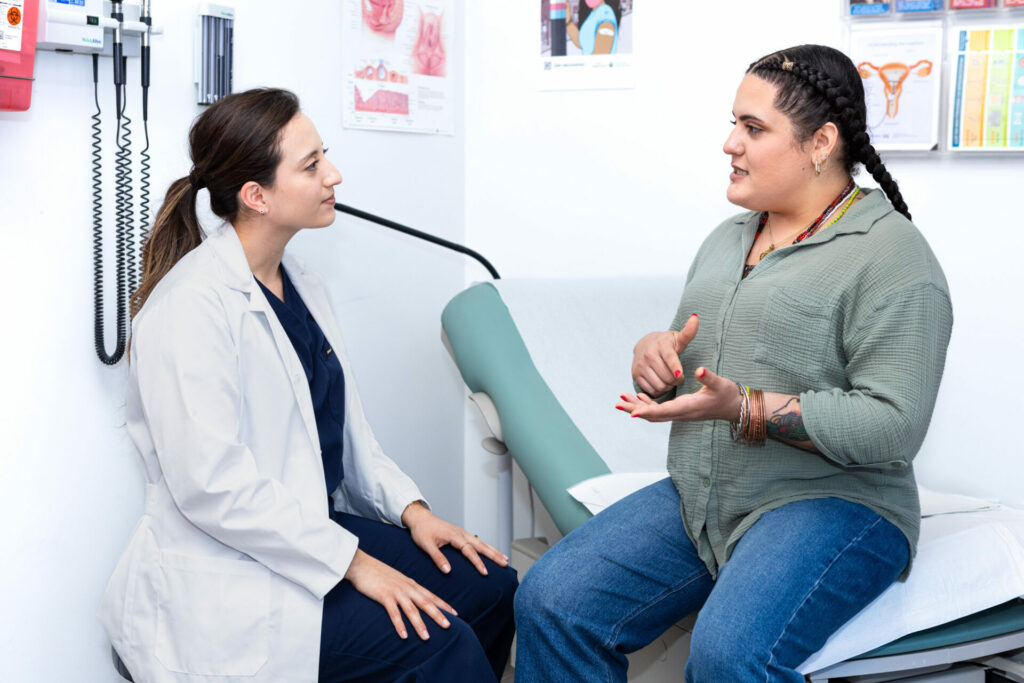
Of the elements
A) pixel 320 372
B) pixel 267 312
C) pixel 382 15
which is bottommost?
pixel 320 372

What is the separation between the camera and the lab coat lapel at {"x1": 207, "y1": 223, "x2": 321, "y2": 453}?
1.35m

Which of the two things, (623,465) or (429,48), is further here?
(429,48)

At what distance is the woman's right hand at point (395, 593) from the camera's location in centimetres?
128

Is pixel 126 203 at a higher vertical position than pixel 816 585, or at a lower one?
higher

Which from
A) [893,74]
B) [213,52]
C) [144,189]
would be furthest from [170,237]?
[893,74]

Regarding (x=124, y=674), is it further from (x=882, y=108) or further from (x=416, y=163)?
(x=882, y=108)

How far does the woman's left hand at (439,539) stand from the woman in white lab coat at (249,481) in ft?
0.04

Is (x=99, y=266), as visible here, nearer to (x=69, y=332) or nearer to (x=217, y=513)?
(x=69, y=332)

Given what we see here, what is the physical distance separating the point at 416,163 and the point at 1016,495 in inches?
57.2

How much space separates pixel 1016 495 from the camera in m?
1.93

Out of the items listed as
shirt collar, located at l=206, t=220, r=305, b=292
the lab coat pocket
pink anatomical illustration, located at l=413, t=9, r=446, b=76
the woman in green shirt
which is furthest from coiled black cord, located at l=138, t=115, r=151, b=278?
the woman in green shirt

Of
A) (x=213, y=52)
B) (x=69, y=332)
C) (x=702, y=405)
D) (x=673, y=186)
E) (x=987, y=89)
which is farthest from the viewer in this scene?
(x=673, y=186)

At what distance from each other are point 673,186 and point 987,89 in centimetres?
67

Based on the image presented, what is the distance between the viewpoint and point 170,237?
1.48m
